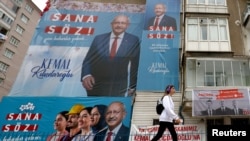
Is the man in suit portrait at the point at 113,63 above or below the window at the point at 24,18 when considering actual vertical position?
below

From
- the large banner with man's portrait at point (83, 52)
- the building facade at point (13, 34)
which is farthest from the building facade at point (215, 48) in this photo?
the building facade at point (13, 34)

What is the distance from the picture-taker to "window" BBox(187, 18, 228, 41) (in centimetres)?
1639

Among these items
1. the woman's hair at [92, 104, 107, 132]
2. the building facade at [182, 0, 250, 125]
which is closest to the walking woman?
the building facade at [182, 0, 250, 125]

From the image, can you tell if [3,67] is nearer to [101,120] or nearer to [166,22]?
[101,120]

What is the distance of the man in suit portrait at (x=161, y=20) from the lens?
60.0 ft

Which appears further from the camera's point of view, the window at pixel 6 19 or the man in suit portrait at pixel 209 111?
the window at pixel 6 19

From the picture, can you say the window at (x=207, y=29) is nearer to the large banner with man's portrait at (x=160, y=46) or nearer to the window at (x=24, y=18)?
the large banner with man's portrait at (x=160, y=46)

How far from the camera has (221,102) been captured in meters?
13.2

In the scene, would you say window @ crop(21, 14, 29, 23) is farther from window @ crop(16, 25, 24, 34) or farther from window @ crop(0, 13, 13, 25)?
window @ crop(0, 13, 13, 25)

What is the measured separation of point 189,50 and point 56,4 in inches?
450

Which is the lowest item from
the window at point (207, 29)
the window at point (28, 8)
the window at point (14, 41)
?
the window at point (207, 29)

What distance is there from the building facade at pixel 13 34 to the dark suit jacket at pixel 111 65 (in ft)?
54.8

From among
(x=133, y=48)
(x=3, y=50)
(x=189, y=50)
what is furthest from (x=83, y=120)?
(x=3, y=50)

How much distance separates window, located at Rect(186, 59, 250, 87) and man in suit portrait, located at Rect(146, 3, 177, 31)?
386cm
